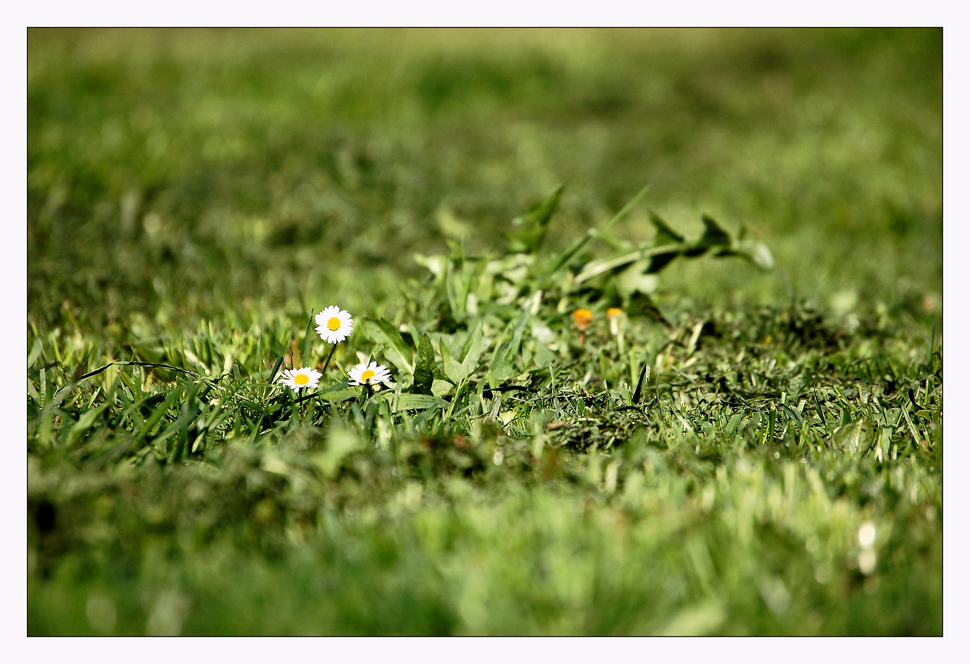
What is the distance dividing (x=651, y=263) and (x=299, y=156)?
8.45 feet

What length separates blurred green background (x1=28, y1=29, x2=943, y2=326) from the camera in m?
3.18

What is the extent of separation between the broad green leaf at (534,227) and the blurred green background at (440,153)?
52 centimetres

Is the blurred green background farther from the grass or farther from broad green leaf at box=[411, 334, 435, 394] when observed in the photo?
broad green leaf at box=[411, 334, 435, 394]

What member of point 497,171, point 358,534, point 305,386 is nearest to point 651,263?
point 305,386

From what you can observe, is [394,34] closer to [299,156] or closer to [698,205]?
[299,156]

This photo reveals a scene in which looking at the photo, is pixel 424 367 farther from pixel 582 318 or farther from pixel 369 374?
pixel 582 318

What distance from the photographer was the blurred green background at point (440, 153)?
10.4 feet

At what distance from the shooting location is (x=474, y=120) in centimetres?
582

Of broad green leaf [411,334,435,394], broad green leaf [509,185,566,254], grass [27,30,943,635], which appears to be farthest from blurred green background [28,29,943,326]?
broad green leaf [411,334,435,394]

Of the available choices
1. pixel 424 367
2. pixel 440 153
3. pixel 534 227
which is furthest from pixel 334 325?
pixel 440 153

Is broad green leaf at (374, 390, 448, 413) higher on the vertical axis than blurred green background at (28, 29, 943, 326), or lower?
lower

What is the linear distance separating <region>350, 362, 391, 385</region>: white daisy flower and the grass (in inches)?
2.0

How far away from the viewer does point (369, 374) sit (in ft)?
6.66

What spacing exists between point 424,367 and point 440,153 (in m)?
3.19
